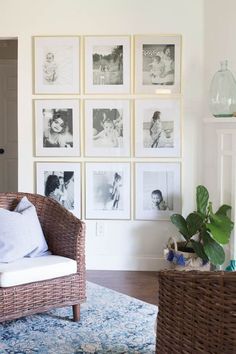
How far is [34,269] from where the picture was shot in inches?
118

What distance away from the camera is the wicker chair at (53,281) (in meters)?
2.95

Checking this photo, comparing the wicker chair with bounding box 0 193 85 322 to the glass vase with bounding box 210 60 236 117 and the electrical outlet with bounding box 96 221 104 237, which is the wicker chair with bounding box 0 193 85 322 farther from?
the glass vase with bounding box 210 60 236 117

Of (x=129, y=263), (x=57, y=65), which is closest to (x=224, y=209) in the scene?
(x=129, y=263)

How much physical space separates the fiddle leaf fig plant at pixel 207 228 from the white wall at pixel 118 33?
1.41 ft

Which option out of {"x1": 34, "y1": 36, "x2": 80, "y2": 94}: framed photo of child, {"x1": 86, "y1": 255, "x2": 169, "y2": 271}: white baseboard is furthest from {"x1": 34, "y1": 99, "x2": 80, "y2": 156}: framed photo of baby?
{"x1": 86, "y1": 255, "x2": 169, "y2": 271}: white baseboard

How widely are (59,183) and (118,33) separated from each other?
4.57ft

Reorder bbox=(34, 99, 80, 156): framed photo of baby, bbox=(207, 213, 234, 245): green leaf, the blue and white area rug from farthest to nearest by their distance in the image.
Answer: bbox=(34, 99, 80, 156): framed photo of baby
bbox=(207, 213, 234, 245): green leaf
the blue and white area rug

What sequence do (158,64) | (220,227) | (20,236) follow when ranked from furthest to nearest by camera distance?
(158,64) → (220,227) → (20,236)

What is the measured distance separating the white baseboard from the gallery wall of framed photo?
368mm

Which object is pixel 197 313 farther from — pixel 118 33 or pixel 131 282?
pixel 118 33

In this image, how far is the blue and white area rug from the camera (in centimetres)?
282

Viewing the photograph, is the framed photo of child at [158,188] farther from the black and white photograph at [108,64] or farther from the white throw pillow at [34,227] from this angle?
the white throw pillow at [34,227]

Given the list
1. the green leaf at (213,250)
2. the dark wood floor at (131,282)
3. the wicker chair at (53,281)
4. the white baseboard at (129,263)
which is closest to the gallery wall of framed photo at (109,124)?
the white baseboard at (129,263)

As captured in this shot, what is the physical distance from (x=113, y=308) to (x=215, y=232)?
95 cm
